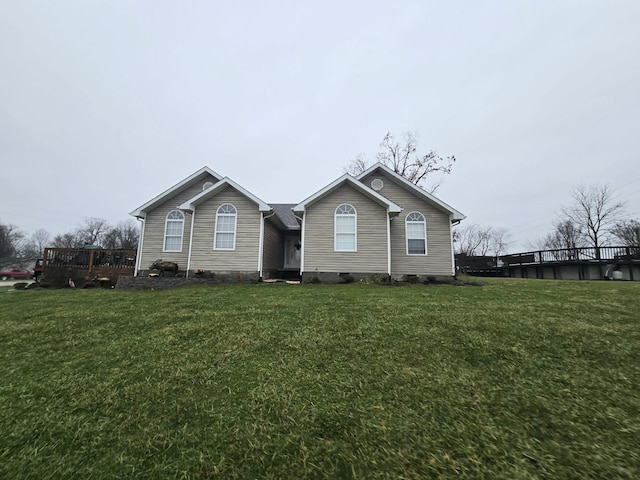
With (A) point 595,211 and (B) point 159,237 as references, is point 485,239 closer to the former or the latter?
(A) point 595,211

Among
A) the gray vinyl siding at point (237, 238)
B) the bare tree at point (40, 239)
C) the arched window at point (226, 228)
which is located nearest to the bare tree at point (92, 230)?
the bare tree at point (40, 239)

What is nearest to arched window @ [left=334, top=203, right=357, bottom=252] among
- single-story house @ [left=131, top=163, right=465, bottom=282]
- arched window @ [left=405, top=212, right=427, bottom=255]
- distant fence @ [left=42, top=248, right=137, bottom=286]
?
single-story house @ [left=131, top=163, right=465, bottom=282]

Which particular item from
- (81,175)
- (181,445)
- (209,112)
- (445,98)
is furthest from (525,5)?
(81,175)

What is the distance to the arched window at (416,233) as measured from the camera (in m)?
13.3

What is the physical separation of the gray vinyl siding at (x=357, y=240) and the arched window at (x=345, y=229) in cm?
18

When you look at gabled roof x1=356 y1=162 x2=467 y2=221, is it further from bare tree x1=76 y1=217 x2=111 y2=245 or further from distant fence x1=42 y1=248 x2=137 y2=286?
bare tree x1=76 y1=217 x2=111 y2=245

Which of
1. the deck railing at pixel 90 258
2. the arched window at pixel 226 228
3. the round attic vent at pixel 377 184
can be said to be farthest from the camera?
the deck railing at pixel 90 258

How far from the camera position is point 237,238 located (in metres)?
12.6

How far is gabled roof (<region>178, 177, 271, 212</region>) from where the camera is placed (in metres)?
12.4

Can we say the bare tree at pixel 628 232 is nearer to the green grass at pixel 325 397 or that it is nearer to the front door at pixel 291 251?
the green grass at pixel 325 397

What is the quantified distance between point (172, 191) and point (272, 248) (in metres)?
5.87

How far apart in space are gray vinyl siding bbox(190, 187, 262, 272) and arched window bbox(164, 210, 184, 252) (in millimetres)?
1597

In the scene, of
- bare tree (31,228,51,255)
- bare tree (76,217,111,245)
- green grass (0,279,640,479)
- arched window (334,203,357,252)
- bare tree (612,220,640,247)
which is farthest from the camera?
bare tree (31,228,51,255)

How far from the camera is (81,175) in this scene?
49094mm
